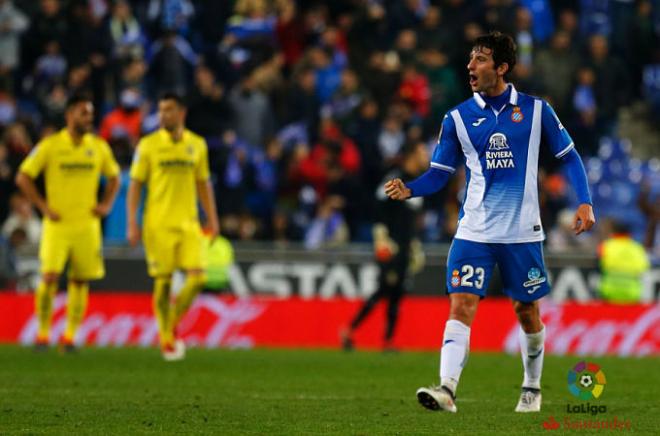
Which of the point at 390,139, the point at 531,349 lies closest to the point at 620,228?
the point at 390,139

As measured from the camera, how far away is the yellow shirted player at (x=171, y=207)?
1480cm

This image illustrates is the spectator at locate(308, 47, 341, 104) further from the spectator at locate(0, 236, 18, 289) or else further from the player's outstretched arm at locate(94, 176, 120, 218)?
the player's outstretched arm at locate(94, 176, 120, 218)

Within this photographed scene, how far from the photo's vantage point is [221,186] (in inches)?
837

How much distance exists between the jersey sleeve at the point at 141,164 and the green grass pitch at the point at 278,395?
1969mm

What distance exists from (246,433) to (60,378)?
14.8 feet

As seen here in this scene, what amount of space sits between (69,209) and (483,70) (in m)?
7.78

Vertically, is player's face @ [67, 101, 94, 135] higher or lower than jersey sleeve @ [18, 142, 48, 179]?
higher

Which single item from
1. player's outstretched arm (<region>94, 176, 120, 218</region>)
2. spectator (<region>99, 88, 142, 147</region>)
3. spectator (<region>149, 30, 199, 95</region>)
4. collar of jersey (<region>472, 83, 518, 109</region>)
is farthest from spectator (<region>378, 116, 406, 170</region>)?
collar of jersey (<region>472, 83, 518, 109</region>)

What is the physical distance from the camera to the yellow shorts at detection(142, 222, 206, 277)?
583 inches

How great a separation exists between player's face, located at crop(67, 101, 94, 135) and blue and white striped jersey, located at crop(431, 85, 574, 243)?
7139 millimetres

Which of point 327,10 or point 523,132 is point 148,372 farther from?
point 327,10

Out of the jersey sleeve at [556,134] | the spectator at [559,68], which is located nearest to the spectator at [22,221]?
the spectator at [559,68]

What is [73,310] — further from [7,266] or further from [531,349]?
[531,349]

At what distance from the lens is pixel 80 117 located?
15445 millimetres
